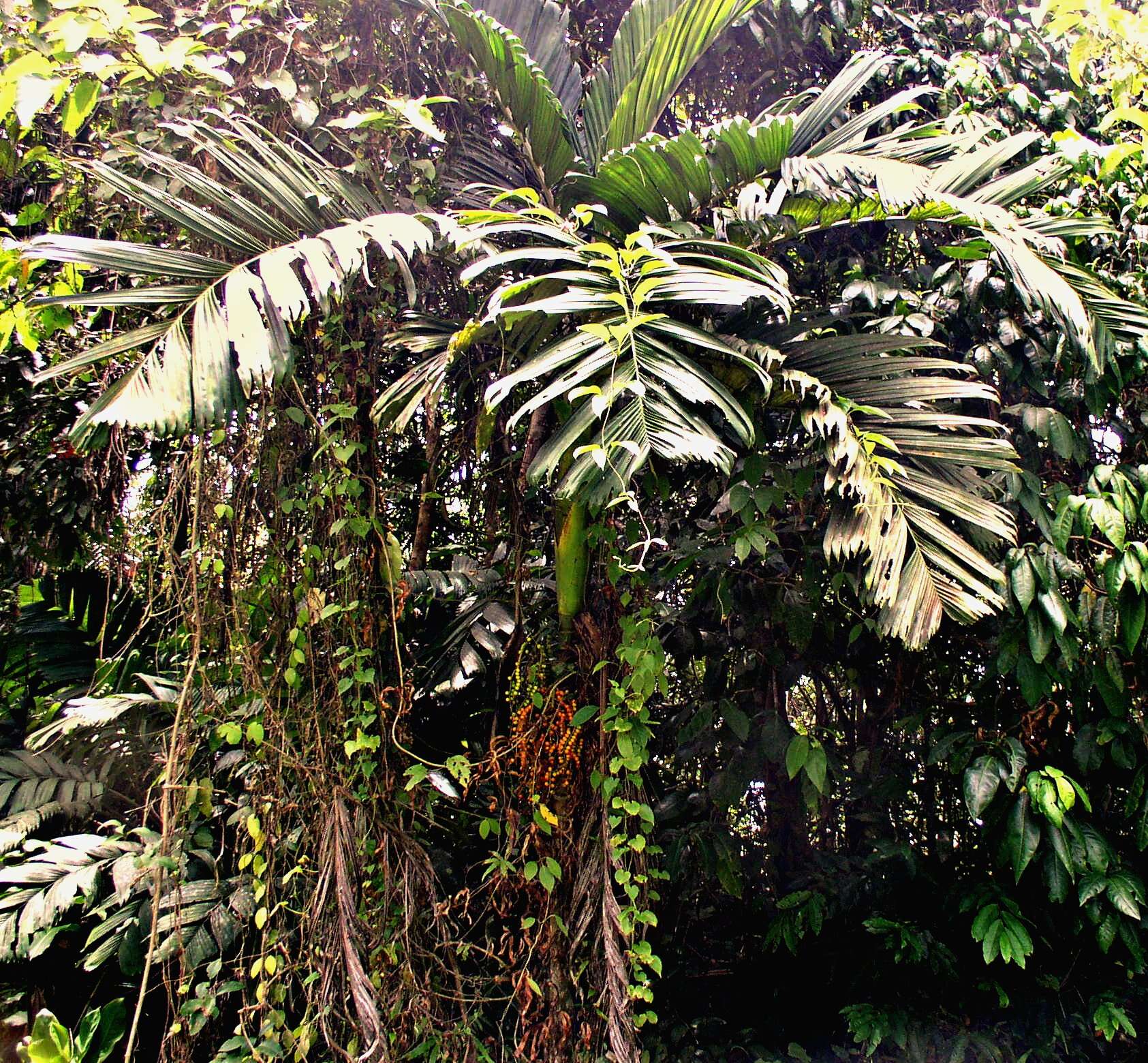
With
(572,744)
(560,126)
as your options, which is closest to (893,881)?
(572,744)

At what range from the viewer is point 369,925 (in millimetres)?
2086

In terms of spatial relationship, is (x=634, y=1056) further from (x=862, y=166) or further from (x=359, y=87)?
(x=359, y=87)

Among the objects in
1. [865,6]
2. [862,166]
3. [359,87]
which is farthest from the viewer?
[865,6]

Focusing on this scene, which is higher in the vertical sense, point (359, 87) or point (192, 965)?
point (359, 87)

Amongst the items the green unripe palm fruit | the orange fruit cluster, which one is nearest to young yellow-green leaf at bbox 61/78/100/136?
the green unripe palm fruit

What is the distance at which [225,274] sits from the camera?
1856 mm

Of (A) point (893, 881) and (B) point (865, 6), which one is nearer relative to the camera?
(A) point (893, 881)

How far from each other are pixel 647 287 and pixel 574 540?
0.65m

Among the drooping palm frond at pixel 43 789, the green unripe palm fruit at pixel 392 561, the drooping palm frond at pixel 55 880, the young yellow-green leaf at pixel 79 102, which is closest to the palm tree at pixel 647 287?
the young yellow-green leaf at pixel 79 102

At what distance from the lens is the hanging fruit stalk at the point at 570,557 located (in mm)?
2094

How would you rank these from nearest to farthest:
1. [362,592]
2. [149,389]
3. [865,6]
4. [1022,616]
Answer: [149,389], [1022,616], [362,592], [865,6]

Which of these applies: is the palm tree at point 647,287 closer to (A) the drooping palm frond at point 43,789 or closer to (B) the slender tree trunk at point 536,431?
(B) the slender tree trunk at point 536,431

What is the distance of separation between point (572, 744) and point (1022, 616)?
1.05m

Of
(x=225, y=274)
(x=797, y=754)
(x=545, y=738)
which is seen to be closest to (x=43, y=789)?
(x=545, y=738)
